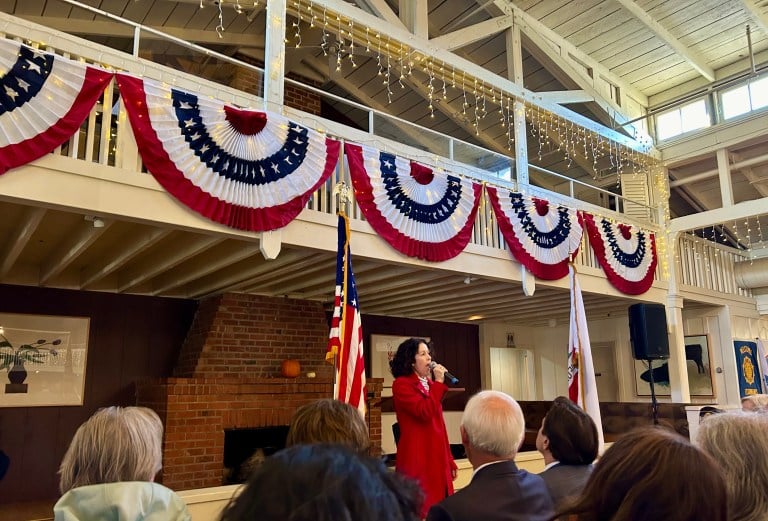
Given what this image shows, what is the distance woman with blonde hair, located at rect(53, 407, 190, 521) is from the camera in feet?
5.02

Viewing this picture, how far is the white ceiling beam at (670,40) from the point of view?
23.9 ft

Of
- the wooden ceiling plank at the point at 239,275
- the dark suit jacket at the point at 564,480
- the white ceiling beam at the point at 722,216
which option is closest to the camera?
the dark suit jacket at the point at 564,480

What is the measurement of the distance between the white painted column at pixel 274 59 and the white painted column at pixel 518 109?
3101 millimetres

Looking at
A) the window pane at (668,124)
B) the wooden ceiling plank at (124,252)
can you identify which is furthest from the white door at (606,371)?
the wooden ceiling plank at (124,252)

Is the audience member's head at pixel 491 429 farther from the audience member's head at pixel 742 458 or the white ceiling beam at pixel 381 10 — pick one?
the white ceiling beam at pixel 381 10

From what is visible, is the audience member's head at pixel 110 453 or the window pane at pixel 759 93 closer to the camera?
the audience member's head at pixel 110 453

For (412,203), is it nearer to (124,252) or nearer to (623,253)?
(124,252)

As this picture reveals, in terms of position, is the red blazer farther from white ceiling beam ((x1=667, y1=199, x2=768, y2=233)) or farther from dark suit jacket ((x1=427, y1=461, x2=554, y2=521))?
white ceiling beam ((x1=667, y1=199, x2=768, y2=233))

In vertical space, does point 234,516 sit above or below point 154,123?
below

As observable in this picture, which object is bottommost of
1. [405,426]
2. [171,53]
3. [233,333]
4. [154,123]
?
[405,426]

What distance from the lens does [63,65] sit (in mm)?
3561

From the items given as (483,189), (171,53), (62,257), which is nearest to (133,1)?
(171,53)

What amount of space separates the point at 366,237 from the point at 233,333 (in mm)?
2374

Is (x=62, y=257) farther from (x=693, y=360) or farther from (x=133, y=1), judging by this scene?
(x=693, y=360)
